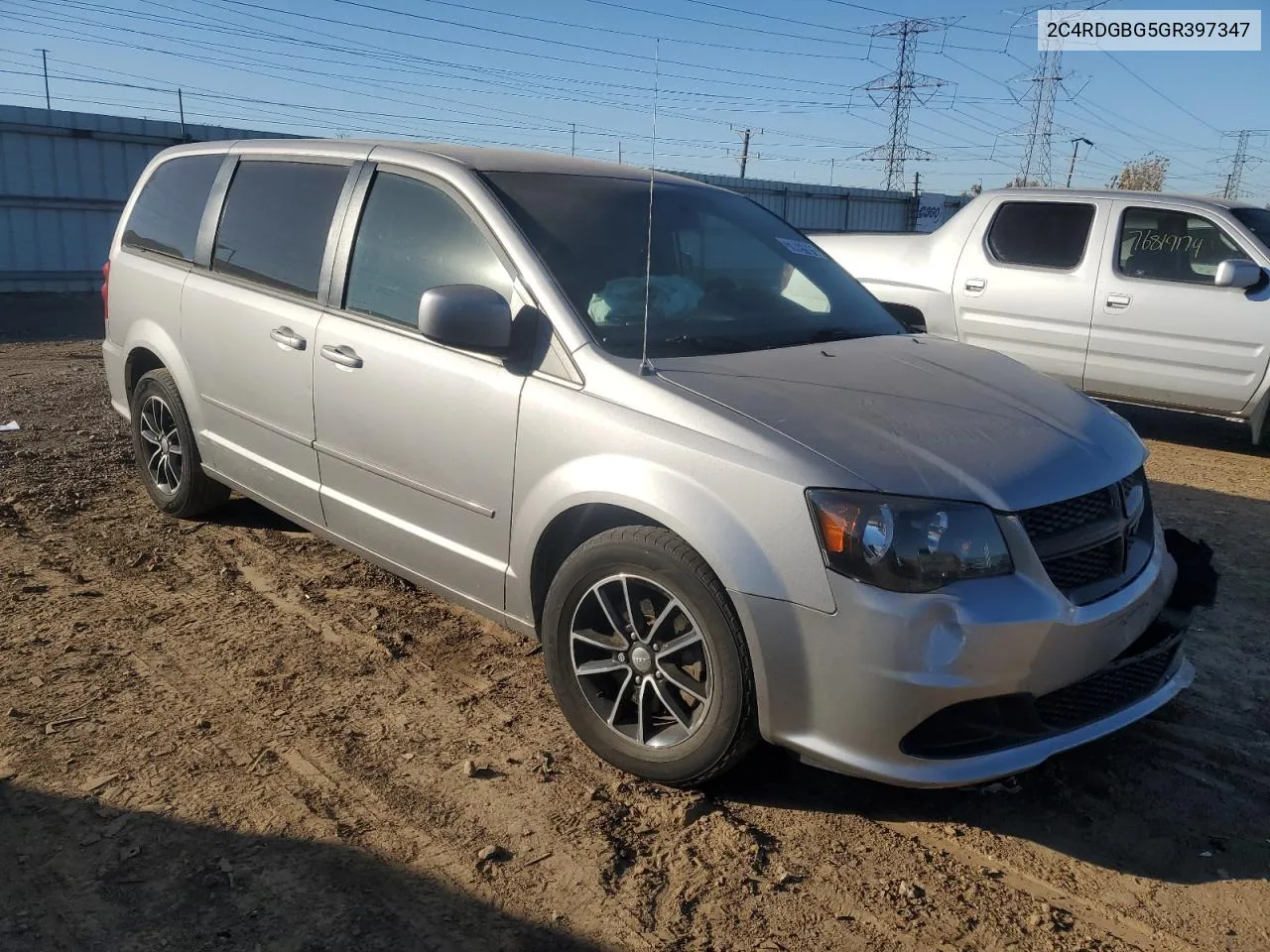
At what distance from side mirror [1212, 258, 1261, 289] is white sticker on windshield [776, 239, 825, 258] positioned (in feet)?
13.5

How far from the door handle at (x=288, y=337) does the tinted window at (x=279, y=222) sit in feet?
0.55

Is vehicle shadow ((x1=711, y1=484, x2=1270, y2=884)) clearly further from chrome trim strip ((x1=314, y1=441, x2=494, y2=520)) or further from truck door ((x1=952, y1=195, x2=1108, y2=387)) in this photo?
truck door ((x1=952, y1=195, x2=1108, y2=387))

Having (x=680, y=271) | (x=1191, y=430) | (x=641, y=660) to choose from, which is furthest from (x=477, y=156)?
(x=1191, y=430)

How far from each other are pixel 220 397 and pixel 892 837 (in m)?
3.42

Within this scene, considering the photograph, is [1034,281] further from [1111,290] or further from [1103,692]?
[1103,692]

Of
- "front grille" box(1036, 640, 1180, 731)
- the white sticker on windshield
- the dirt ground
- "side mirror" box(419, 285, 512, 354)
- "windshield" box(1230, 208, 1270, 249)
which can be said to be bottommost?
the dirt ground

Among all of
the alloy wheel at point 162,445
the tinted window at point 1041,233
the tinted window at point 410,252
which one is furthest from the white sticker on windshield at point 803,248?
the tinted window at point 1041,233

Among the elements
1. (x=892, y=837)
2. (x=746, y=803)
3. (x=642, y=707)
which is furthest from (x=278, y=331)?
(x=892, y=837)

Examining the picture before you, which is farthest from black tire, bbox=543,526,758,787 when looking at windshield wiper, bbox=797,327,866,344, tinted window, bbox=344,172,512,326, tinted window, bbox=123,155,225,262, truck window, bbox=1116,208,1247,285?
truck window, bbox=1116,208,1247,285

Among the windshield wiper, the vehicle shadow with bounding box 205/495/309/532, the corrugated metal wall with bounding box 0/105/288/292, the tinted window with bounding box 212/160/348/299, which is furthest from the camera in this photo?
the corrugated metal wall with bounding box 0/105/288/292

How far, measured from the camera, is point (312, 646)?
3998 millimetres

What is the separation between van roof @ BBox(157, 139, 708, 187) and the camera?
3857 millimetres

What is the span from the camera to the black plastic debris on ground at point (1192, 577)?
3375mm

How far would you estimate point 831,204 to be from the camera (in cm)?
2597
